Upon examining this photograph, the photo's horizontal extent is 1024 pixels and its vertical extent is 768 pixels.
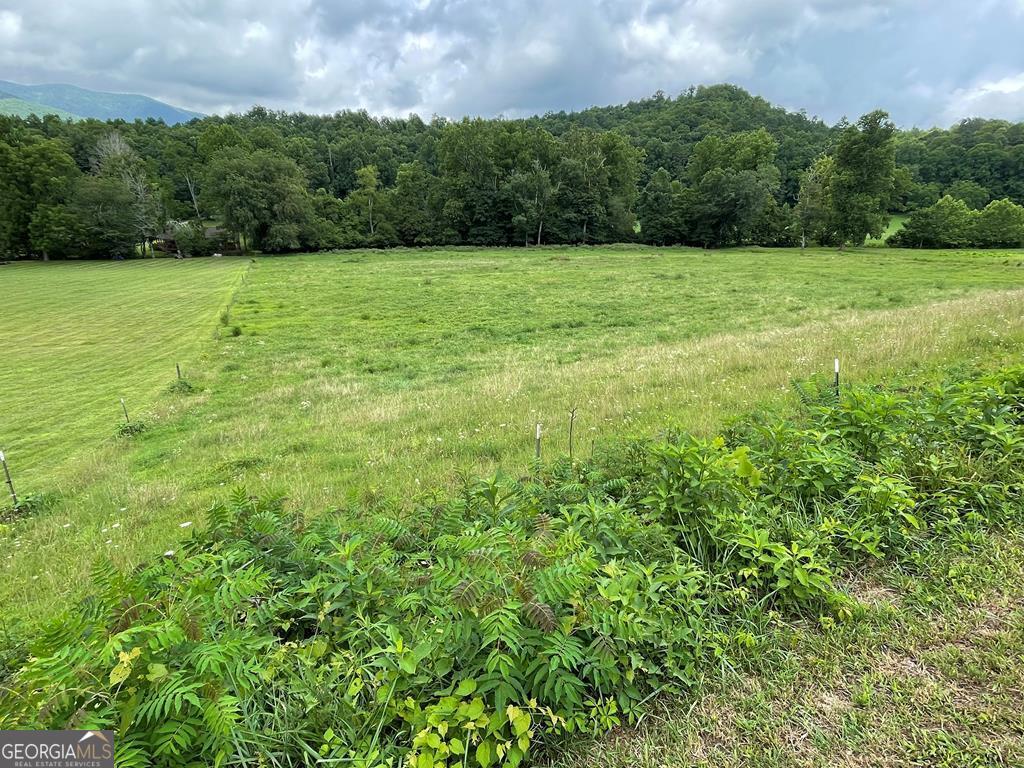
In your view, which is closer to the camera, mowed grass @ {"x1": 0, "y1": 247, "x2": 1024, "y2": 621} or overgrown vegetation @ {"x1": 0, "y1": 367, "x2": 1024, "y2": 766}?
overgrown vegetation @ {"x1": 0, "y1": 367, "x2": 1024, "y2": 766}

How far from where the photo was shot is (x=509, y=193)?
75.6 meters

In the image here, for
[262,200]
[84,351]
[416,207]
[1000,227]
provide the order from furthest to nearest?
[416,207] < [262,200] < [1000,227] < [84,351]

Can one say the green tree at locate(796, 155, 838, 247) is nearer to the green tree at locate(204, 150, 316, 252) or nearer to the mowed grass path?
the mowed grass path

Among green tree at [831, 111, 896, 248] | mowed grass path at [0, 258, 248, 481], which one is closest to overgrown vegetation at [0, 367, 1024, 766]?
mowed grass path at [0, 258, 248, 481]

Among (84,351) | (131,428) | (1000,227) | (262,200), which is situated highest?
(262,200)

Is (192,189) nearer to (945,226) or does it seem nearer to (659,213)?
(659,213)

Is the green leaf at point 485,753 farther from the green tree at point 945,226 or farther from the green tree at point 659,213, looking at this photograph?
the green tree at point 945,226

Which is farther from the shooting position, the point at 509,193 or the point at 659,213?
the point at 659,213

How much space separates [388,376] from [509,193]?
66672mm

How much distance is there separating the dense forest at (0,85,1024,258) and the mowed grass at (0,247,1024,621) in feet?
122

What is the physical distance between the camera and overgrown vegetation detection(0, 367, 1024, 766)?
224 centimetres

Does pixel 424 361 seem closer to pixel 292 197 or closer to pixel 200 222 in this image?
pixel 292 197

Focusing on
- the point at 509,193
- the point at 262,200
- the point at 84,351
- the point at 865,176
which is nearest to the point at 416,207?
the point at 509,193

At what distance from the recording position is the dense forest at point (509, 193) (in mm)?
63938
